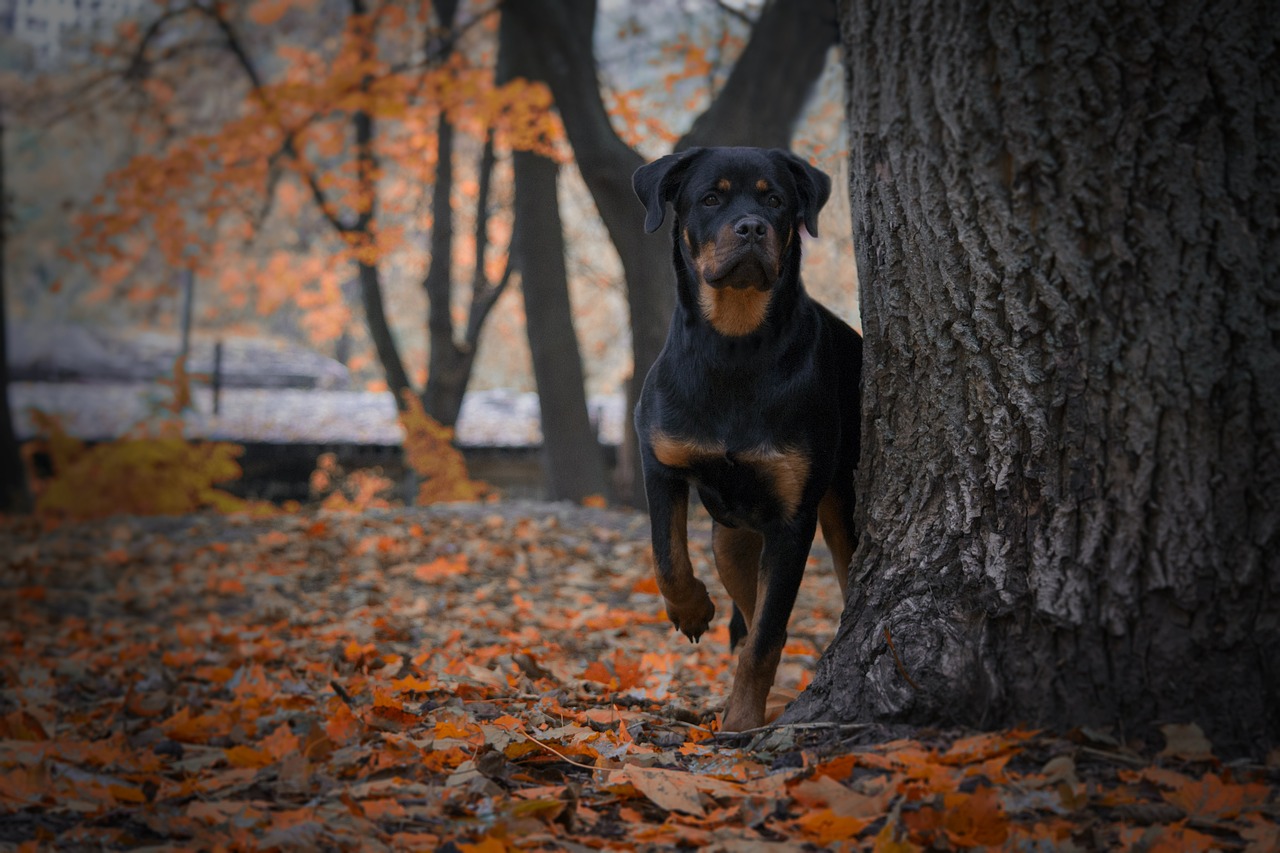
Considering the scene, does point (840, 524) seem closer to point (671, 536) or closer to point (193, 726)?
point (671, 536)

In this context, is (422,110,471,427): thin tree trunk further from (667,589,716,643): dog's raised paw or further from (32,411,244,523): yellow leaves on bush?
(667,589,716,643): dog's raised paw

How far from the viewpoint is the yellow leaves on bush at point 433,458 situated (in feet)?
47.4

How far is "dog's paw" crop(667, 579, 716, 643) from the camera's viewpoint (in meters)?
3.99

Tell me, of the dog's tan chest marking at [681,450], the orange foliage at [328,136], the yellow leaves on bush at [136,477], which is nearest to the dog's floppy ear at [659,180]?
the dog's tan chest marking at [681,450]

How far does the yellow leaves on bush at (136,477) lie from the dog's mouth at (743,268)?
10912 mm

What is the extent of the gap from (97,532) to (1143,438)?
28.5 feet

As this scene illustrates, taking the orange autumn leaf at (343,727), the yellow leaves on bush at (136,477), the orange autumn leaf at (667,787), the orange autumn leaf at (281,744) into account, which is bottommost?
the yellow leaves on bush at (136,477)

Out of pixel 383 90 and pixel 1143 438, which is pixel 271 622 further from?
pixel 383 90

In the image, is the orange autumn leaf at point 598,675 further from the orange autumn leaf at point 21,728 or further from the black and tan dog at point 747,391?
the orange autumn leaf at point 21,728

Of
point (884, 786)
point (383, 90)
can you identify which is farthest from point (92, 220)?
point (884, 786)

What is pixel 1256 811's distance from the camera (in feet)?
8.03

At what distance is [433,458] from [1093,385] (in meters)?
12.4

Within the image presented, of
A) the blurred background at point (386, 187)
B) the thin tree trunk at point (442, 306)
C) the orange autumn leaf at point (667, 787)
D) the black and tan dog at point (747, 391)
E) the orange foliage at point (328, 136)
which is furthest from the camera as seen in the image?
the thin tree trunk at point (442, 306)

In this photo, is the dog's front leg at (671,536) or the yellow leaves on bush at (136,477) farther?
the yellow leaves on bush at (136,477)
